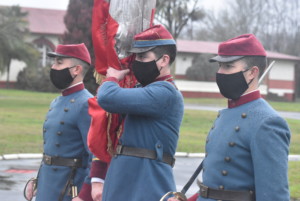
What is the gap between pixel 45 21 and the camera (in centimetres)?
6291

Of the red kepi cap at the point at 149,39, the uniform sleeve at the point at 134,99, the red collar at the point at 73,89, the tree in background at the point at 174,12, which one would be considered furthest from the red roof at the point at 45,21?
the uniform sleeve at the point at 134,99

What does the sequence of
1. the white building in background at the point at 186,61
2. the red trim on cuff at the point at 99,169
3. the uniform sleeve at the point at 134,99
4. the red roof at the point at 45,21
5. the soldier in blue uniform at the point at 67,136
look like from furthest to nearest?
the red roof at the point at 45,21 < the white building in background at the point at 186,61 < the soldier in blue uniform at the point at 67,136 < the red trim on cuff at the point at 99,169 < the uniform sleeve at the point at 134,99

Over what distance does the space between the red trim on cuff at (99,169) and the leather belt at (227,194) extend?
1023 mm

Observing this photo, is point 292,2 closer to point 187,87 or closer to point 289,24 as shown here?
point 289,24

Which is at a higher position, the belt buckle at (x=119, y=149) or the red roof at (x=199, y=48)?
the belt buckle at (x=119, y=149)

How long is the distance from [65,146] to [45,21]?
194ft

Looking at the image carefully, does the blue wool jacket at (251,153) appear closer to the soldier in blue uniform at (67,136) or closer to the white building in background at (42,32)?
the soldier in blue uniform at (67,136)

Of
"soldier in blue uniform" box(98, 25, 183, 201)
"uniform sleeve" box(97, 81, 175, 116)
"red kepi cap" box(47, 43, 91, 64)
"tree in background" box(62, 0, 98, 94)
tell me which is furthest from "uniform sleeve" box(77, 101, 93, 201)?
"tree in background" box(62, 0, 98, 94)

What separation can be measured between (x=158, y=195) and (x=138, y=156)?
28 cm

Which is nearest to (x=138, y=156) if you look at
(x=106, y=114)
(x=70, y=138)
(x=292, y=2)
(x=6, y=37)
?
(x=106, y=114)

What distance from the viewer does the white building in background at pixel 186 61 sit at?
55750mm

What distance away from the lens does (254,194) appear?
349 centimetres

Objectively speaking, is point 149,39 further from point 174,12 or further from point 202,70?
point 202,70

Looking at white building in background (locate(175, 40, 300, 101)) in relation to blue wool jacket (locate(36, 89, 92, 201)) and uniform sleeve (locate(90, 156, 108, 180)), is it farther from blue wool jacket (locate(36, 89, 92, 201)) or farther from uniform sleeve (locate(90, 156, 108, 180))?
uniform sleeve (locate(90, 156, 108, 180))
